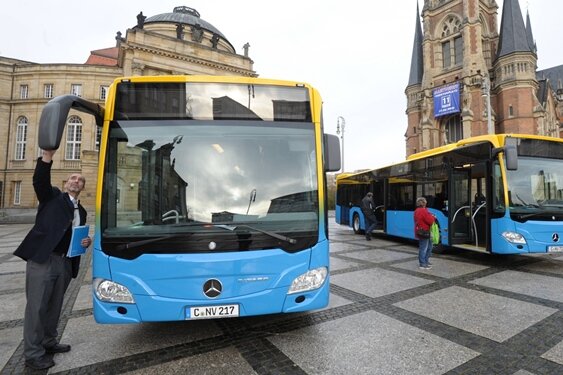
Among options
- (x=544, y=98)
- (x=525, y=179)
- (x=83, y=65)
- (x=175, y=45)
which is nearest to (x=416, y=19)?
(x=544, y=98)

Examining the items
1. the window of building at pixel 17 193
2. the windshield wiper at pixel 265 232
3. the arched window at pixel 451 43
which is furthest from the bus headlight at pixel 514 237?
the window of building at pixel 17 193

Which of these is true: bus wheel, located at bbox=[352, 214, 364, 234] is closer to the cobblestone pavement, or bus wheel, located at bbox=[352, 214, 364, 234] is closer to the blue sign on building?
the cobblestone pavement

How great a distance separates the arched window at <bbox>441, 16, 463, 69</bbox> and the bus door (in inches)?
1571

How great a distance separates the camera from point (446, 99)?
3981 cm

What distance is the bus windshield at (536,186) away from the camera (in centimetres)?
711

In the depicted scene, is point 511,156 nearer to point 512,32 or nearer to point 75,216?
point 75,216

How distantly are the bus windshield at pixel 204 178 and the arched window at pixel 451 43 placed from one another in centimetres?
4640

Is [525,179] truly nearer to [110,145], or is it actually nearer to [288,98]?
[288,98]

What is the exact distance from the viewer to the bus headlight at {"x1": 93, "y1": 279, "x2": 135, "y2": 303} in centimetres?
306

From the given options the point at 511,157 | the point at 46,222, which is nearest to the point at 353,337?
the point at 46,222

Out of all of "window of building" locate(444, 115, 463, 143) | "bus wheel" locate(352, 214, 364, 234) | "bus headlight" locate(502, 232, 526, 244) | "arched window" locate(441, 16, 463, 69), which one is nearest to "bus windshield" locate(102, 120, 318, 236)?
"bus headlight" locate(502, 232, 526, 244)

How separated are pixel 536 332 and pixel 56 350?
17.6 feet

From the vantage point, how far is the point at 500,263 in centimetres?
791

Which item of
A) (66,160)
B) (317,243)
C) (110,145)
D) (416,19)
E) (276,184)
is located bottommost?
(317,243)
